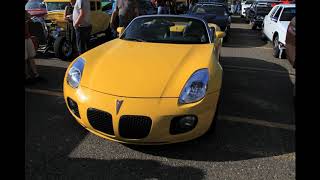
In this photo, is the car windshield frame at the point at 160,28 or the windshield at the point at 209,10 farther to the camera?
the windshield at the point at 209,10

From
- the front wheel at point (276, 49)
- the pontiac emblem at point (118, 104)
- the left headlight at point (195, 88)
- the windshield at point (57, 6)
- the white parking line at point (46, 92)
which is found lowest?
the white parking line at point (46, 92)

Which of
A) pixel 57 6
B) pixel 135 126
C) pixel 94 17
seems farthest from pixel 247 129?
pixel 57 6

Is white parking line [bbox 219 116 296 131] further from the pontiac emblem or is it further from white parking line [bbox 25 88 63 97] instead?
white parking line [bbox 25 88 63 97]

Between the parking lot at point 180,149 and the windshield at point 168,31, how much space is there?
110cm

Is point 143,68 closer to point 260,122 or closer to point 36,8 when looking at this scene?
point 260,122

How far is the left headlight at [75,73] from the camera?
384cm

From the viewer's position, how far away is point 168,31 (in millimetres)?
5305

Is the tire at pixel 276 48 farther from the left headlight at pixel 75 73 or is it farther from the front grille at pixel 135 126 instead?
the front grille at pixel 135 126

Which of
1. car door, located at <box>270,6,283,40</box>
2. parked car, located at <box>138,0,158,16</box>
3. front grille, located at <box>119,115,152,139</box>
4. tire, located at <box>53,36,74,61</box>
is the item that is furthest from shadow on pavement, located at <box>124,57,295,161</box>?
parked car, located at <box>138,0,158,16</box>

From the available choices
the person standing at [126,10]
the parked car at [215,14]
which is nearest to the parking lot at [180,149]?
the person standing at [126,10]

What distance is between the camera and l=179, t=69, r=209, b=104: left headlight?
3.49m

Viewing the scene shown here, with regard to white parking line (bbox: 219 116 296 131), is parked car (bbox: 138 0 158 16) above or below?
above

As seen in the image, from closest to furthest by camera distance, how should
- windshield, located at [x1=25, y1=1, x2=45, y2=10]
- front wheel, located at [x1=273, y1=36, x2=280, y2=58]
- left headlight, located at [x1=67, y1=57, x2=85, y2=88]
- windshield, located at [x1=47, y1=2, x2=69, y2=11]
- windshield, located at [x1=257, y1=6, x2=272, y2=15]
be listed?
left headlight, located at [x1=67, y1=57, x2=85, y2=88] → front wheel, located at [x1=273, y1=36, x2=280, y2=58] → windshield, located at [x1=47, y1=2, x2=69, y2=11] → windshield, located at [x1=25, y1=1, x2=45, y2=10] → windshield, located at [x1=257, y1=6, x2=272, y2=15]

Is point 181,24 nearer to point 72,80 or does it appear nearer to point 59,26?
point 72,80
